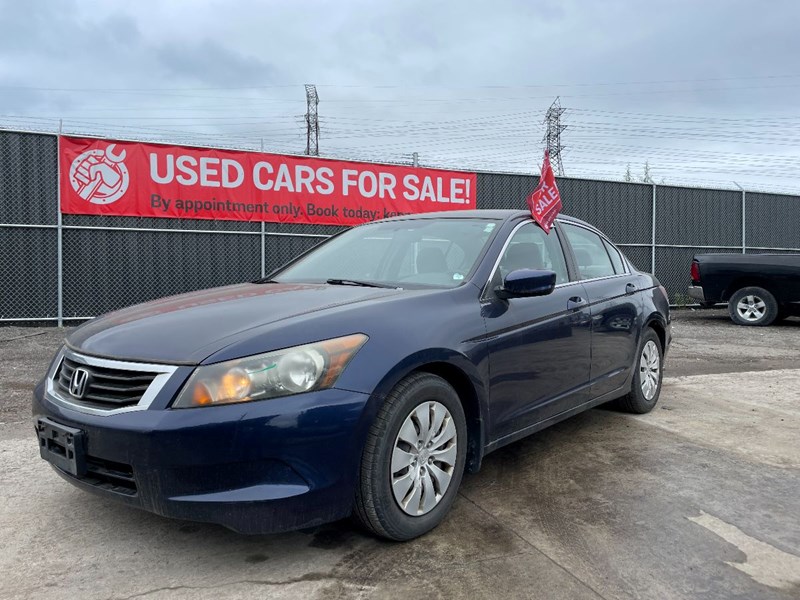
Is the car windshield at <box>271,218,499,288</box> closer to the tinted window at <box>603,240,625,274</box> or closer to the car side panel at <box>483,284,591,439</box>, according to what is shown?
the car side panel at <box>483,284,591,439</box>

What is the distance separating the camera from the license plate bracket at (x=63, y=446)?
8.23ft

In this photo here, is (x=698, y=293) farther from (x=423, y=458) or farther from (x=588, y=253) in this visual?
(x=423, y=458)

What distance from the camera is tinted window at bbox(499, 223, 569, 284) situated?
12.2 ft

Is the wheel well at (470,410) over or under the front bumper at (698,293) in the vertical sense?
under

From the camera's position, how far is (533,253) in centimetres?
398

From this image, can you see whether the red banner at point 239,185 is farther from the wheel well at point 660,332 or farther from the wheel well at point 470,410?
the wheel well at point 470,410

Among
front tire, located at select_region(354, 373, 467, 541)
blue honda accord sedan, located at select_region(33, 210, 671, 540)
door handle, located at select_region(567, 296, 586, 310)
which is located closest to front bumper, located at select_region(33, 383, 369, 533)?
blue honda accord sedan, located at select_region(33, 210, 671, 540)

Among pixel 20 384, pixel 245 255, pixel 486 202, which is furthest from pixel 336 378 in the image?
pixel 486 202

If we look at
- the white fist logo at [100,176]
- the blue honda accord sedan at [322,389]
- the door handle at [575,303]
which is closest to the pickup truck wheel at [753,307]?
the door handle at [575,303]

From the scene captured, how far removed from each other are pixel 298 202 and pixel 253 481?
32.8 feet

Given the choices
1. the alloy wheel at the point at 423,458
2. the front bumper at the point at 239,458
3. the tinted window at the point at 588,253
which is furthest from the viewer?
the tinted window at the point at 588,253

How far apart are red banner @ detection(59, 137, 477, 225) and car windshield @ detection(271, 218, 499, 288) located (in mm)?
7555

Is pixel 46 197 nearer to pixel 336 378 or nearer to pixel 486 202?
pixel 486 202

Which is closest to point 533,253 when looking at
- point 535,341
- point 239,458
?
point 535,341
